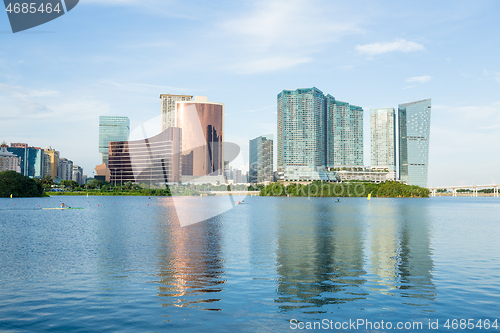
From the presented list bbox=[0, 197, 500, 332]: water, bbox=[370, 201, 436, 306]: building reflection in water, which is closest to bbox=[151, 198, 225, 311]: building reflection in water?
bbox=[0, 197, 500, 332]: water

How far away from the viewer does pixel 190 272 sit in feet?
111

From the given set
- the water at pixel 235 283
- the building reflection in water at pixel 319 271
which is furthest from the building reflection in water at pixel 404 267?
the building reflection in water at pixel 319 271

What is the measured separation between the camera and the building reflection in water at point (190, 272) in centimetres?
2567

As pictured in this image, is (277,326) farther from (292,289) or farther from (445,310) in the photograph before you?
(445,310)

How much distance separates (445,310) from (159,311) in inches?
724

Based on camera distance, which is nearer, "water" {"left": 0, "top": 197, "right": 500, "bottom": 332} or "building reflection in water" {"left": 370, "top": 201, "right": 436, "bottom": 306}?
"water" {"left": 0, "top": 197, "right": 500, "bottom": 332}

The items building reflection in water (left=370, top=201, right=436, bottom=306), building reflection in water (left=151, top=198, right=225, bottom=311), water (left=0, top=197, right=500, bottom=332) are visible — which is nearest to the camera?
water (left=0, top=197, right=500, bottom=332)

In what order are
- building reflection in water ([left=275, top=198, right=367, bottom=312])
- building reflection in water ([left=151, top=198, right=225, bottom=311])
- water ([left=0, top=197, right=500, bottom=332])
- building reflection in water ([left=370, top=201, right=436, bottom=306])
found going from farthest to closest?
building reflection in water ([left=370, top=201, right=436, bottom=306]) < building reflection in water ([left=275, top=198, right=367, bottom=312]) < building reflection in water ([left=151, top=198, right=225, bottom=311]) < water ([left=0, top=197, right=500, bottom=332])

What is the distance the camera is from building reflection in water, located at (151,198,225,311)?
25.7 meters

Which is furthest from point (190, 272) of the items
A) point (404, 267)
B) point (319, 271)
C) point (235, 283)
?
point (404, 267)

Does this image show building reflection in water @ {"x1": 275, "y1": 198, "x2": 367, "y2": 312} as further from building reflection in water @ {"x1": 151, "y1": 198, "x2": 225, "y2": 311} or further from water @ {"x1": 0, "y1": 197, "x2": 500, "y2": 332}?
building reflection in water @ {"x1": 151, "y1": 198, "x2": 225, "y2": 311}

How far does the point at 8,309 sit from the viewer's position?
23.6 m

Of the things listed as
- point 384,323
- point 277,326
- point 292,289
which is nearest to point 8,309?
point 277,326

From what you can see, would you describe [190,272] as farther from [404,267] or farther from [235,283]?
[404,267]
